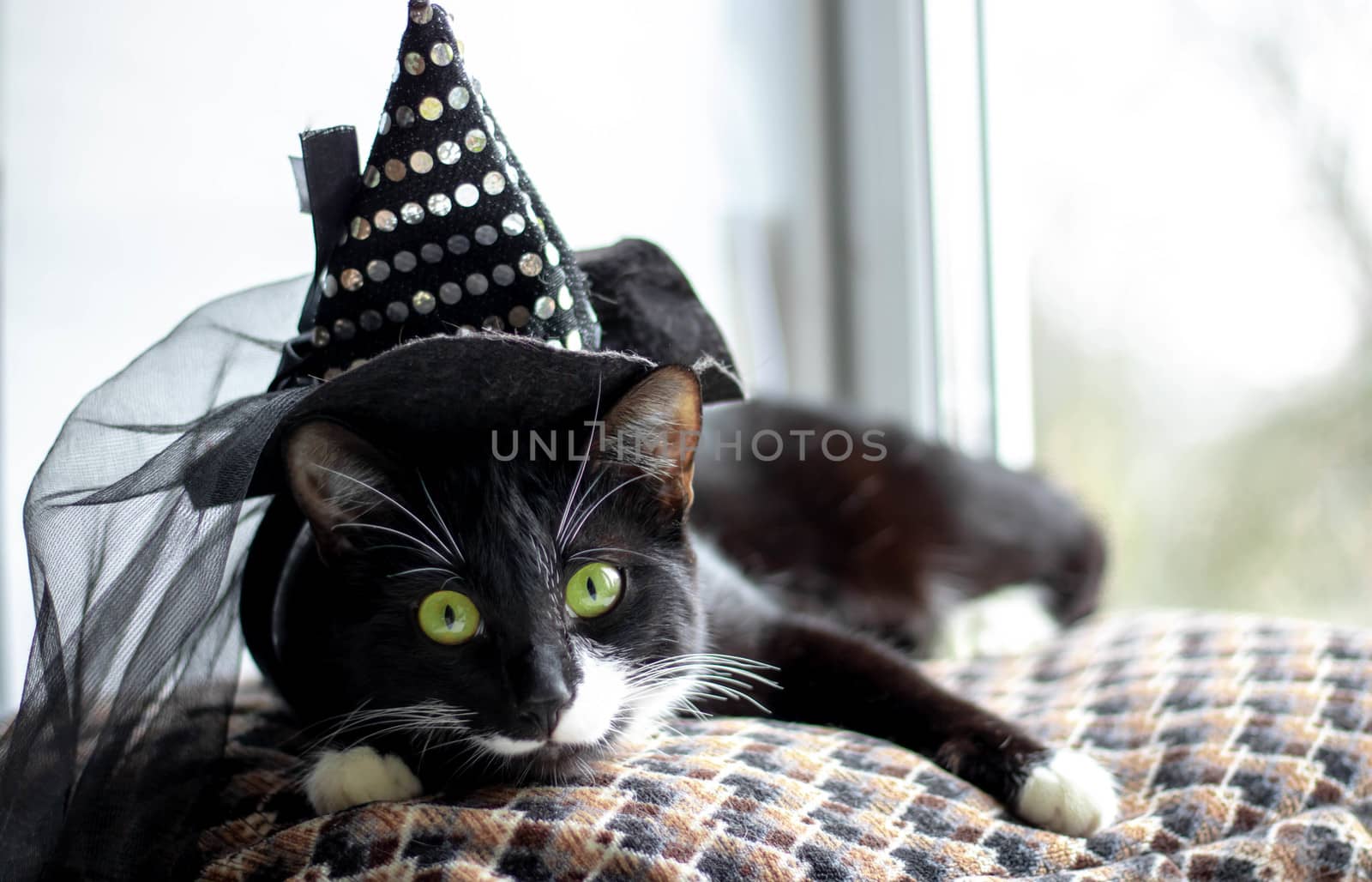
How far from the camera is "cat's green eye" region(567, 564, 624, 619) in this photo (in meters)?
0.91

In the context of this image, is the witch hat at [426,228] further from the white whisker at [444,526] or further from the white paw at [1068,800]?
the white paw at [1068,800]

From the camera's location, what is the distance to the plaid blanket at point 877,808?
0.78 metres

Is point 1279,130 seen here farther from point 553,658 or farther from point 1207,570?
point 553,658

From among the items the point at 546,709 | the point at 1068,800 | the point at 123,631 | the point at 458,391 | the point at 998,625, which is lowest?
the point at 998,625

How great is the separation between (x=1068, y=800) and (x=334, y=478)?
0.69 m

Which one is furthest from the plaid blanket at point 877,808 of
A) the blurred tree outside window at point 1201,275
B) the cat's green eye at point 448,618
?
the blurred tree outside window at point 1201,275

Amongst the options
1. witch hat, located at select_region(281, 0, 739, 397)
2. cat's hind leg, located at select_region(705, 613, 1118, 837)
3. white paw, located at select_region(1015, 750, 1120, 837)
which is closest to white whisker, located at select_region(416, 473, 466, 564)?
witch hat, located at select_region(281, 0, 739, 397)

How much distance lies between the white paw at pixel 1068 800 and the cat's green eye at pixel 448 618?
506mm

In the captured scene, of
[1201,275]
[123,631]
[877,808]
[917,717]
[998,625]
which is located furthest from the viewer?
[1201,275]

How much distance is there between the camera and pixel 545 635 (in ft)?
2.79

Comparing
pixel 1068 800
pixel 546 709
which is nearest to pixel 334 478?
pixel 546 709

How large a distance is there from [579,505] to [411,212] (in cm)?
28

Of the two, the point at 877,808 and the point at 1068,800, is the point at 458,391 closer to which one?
the point at 877,808

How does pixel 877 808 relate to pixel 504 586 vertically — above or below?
below
